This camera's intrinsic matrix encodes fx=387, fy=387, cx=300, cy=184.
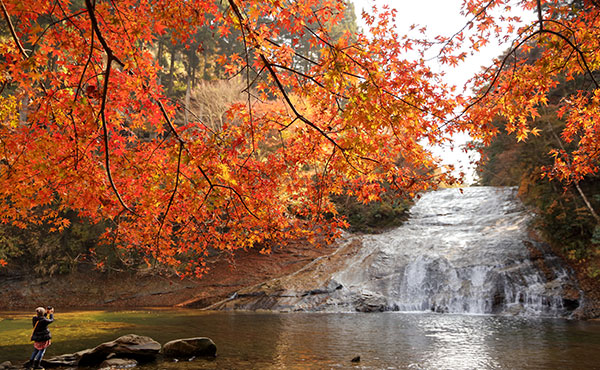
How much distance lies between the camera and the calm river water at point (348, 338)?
693 centimetres

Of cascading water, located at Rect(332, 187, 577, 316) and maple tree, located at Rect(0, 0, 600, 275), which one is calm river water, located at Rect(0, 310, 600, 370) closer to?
cascading water, located at Rect(332, 187, 577, 316)

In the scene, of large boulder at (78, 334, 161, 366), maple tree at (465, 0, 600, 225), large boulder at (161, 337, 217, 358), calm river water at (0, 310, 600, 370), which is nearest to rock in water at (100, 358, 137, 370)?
large boulder at (78, 334, 161, 366)

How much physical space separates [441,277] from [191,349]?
1068 cm

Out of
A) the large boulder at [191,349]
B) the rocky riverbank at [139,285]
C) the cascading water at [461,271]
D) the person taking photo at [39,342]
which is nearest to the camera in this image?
the person taking photo at [39,342]

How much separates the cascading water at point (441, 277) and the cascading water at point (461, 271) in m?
0.03

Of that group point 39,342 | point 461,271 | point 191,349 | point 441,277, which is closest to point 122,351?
point 191,349

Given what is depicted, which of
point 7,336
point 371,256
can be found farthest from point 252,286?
point 7,336

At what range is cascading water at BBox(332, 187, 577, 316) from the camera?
13.3m

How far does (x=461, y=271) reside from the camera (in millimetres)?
15031

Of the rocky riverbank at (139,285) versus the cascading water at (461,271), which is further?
the rocky riverbank at (139,285)

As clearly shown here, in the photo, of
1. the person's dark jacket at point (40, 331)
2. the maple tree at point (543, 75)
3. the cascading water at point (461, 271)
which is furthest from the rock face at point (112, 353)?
the cascading water at point (461, 271)

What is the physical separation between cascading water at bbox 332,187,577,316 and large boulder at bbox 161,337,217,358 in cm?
797

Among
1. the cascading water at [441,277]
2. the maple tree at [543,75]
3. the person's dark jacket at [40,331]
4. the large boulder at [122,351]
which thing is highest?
the maple tree at [543,75]

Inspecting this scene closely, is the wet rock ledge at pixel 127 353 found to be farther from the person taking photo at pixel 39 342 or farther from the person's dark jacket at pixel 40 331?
the person's dark jacket at pixel 40 331
